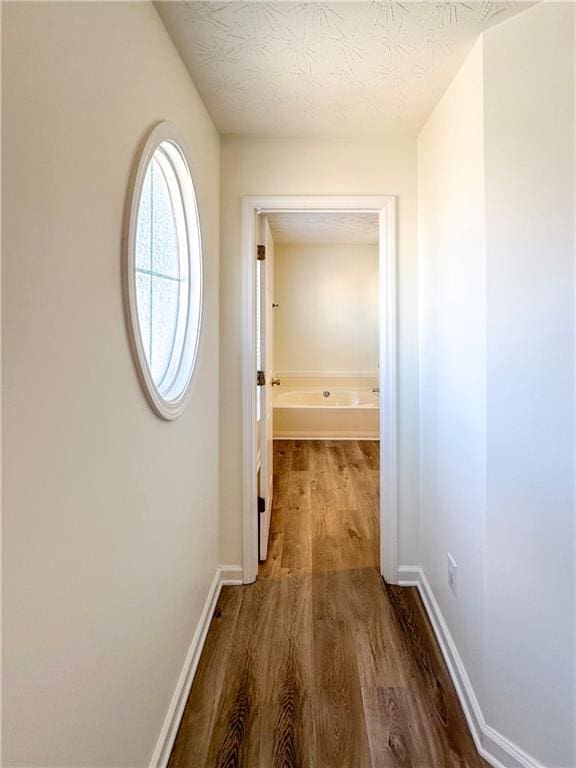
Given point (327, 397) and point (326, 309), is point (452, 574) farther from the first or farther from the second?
point (326, 309)

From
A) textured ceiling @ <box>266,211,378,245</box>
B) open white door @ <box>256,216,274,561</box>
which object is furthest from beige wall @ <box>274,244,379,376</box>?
open white door @ <box>256,216,274,561</box>

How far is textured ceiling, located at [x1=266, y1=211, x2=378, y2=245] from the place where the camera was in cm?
393

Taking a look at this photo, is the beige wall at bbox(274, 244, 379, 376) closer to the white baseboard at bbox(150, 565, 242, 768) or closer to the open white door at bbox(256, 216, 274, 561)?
the open white door at bbox(256, 216, 274, 561)

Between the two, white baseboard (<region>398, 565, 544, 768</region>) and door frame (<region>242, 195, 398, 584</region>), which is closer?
white baseboard (<region>398, 565, 544, 768</region>)

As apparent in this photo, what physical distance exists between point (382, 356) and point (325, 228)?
110 inches

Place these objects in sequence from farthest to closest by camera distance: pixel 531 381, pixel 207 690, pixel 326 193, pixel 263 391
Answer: pixel 263 391, pixel 326 193, pixel 207 690, pixel 531 381

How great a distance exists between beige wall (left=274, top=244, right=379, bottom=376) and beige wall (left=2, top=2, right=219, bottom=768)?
4.22m

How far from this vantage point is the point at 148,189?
4.36 feet

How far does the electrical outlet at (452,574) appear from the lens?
158 cm

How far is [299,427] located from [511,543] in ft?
12.4

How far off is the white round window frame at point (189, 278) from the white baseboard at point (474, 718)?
139cm

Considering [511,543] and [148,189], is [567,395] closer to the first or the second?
[511,543]

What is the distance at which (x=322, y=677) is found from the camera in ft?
5.13

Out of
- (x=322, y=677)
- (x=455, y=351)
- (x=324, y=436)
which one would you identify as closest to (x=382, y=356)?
(x=455, y=351)
